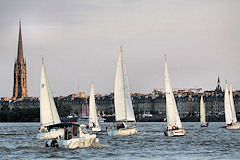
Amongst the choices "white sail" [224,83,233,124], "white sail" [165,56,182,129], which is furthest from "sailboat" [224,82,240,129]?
"white sail" [165,56,182,129]

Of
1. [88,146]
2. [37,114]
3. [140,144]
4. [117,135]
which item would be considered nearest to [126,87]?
[117,135]

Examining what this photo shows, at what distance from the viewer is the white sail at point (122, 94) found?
58969mm

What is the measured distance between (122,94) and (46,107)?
963 cm

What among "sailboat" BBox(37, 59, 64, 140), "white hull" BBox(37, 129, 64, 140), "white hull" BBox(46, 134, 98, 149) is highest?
"sailboat" BBox(37, 59, 64, 140)

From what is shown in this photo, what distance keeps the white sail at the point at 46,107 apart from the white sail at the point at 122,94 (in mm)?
8077

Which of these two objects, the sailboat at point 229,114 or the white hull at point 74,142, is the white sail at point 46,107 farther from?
the sailboat at point 229,114

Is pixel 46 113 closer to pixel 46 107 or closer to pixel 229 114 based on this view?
pixel 46 107

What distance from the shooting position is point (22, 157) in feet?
125

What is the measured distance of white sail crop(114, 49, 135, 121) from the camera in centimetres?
5897

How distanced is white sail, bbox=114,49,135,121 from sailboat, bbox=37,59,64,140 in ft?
27.1

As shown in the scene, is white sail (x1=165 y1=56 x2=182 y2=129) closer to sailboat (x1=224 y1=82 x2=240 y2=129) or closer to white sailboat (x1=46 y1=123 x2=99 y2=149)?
white sailboat (x1=46 y1=123 x2=99 y2=149)

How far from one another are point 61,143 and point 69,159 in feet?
15.5

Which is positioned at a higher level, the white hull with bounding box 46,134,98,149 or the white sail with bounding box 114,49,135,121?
the white sail with bounding box 114,49,135,121

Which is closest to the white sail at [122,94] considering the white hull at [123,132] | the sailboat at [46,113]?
the white hull at [123,132]
